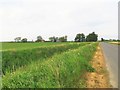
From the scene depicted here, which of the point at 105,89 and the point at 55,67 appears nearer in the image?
the point at 55,67

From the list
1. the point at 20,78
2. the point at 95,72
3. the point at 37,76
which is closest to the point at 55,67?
the point at 37,76

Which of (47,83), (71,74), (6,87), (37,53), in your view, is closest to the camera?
(6,87)

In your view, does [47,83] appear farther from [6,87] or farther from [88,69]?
[88,69]

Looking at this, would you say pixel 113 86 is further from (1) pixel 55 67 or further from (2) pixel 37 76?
(2) pixel 37 76

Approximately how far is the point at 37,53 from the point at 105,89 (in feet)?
73.0

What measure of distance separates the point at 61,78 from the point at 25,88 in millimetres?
2442

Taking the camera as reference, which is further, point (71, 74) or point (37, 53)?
point (37, 53)

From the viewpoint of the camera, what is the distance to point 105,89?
1215cm

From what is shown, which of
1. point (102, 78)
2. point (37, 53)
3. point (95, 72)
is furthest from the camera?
point (37, 53)

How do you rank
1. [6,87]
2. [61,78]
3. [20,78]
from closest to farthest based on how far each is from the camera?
[6,87], [20,78], [61,78]

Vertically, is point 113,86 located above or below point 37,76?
below

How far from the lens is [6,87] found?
795cm

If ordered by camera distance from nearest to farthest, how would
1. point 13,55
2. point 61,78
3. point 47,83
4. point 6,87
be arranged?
1. point 6,87
2. point 47,83
3. point 61,78
4. point 13,55

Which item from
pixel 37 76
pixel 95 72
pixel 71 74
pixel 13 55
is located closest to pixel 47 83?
pixel 37 76
